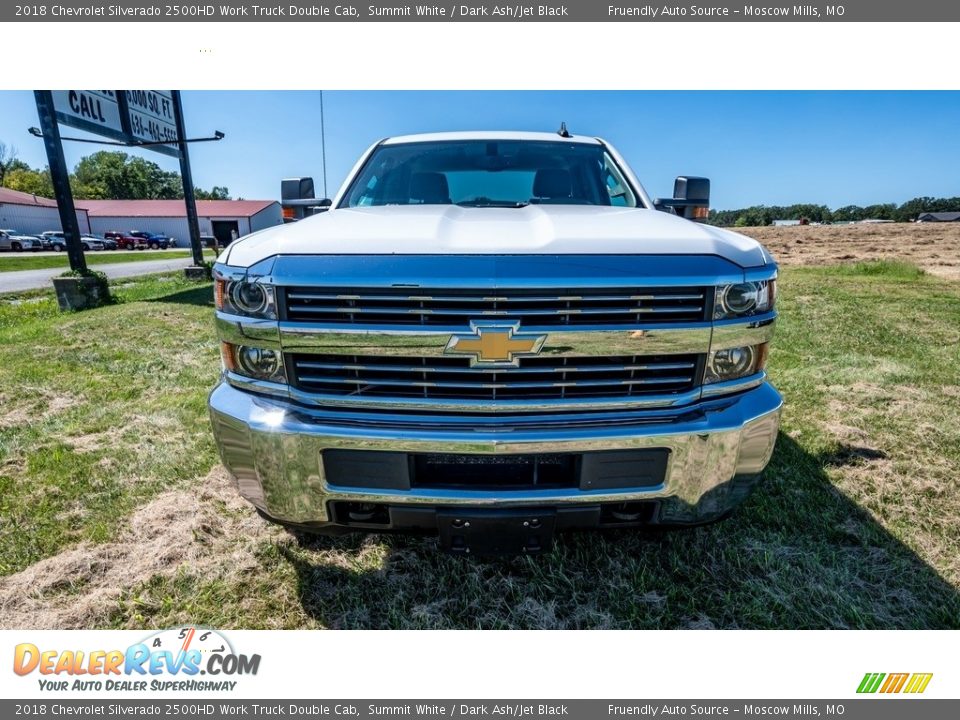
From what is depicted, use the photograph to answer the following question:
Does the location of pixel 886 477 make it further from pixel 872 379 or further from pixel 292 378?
pixel 292 378

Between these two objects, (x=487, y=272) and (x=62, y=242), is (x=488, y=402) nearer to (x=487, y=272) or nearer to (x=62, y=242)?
(x=487, y=272)

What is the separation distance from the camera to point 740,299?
76.3 inches

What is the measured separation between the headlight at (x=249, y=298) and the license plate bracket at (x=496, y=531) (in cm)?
95

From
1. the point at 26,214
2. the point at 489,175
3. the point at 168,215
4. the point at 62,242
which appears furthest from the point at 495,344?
the point at 168,215

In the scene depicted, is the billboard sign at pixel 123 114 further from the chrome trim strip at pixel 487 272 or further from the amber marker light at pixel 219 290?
the chrome trim strip at pixel 487 272

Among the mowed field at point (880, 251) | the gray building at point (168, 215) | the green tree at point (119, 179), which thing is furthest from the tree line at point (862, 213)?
the green tree at point (119, 179)

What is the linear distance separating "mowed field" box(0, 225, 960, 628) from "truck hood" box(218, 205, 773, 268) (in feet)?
4.56

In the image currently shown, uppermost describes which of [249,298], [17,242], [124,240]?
[249,298]

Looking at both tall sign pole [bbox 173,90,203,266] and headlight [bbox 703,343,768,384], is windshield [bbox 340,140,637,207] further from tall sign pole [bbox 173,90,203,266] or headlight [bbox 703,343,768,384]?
tall sign pole [bbox 173,90,203,266]

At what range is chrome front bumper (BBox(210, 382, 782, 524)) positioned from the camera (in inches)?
71.6

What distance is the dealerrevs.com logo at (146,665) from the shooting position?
74.3 inches

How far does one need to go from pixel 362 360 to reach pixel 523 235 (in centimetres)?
75

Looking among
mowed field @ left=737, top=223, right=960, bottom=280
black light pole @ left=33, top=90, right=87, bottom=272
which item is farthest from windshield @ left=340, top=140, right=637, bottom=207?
mowed field @ left=737, top=223, right=960, bottom=280

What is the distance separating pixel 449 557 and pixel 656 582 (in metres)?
0.93
